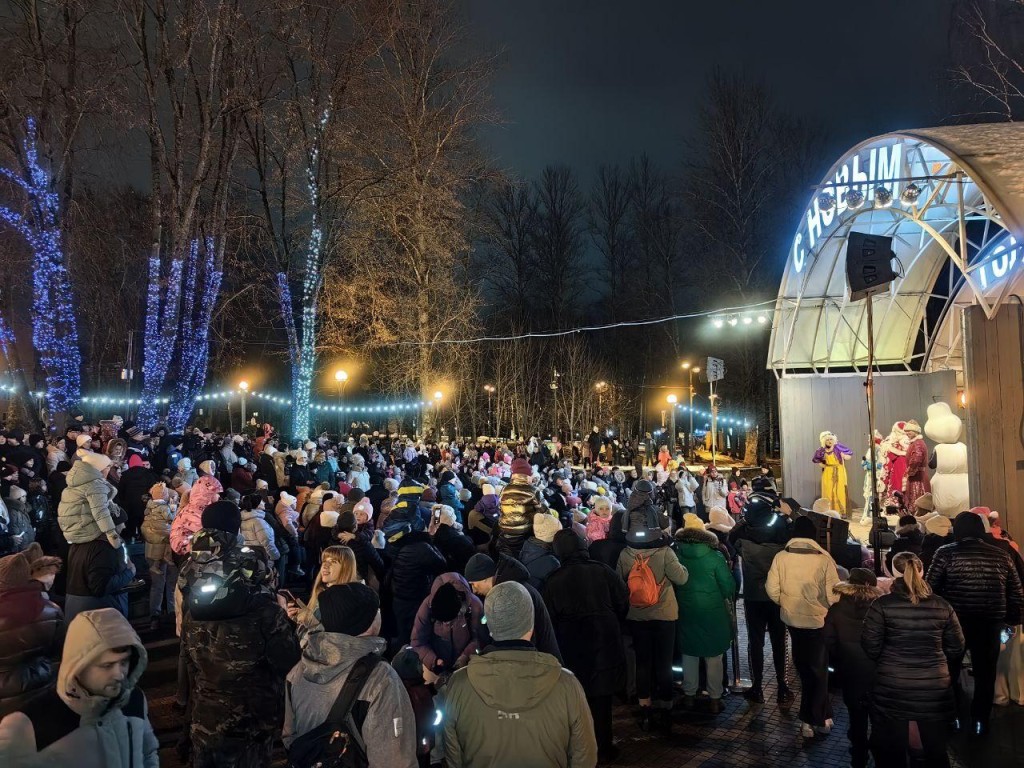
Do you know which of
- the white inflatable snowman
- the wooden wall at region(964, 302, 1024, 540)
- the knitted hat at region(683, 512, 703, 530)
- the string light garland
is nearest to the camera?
the knitted hat at region(683, 512, 703, 530)

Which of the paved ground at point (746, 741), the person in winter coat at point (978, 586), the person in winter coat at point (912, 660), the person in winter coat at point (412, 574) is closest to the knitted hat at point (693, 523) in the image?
the paved ground at point (746, 741)

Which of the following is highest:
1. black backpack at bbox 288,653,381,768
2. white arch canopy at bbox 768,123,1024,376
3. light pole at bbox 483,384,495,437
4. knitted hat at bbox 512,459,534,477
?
white arch canopy at bbox 768,123,1024,376

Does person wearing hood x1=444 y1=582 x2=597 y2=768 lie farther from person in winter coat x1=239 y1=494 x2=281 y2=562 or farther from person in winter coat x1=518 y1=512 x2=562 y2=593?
person in winter coat x1=239 y1=494 x2=281 y2=562

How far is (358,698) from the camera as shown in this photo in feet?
8.51

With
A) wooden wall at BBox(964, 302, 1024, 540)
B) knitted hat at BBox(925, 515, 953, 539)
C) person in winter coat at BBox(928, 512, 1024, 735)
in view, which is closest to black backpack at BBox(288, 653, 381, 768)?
person in winter coat at BBox(928, 512, 1024, 735)

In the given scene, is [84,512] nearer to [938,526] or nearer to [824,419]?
[938,526]

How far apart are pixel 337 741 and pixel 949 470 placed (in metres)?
11.6

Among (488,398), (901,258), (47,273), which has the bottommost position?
(488,398)

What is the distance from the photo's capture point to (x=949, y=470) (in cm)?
1127

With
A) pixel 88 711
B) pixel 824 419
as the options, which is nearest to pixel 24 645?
pixel 88 711

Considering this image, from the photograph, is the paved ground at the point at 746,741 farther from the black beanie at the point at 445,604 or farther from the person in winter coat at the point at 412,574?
the black beanie at the point at 445,604

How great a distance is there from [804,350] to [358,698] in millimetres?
15321

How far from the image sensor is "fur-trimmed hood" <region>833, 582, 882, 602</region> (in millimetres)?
4469

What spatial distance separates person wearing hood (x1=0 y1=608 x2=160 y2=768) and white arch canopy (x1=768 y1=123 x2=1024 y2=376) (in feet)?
32.4
